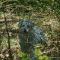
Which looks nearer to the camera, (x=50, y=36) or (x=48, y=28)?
(x=50, y=36)

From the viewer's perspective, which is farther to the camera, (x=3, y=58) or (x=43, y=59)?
(x=3, y=58)

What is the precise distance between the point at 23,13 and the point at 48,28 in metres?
0.80

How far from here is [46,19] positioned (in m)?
6.77

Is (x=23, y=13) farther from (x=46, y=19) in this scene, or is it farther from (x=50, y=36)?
(x=50, y=36)

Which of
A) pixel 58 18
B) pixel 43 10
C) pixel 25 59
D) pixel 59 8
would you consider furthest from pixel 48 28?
pixel 25 59

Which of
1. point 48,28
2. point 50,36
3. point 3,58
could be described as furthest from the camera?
point 48,28

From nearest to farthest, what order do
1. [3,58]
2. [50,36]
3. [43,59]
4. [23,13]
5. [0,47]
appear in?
[43,59]
[3,58]
[0,47]
[50,36]
[23,13]

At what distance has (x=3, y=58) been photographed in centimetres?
468

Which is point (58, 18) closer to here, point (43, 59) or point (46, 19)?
point (46, 19)

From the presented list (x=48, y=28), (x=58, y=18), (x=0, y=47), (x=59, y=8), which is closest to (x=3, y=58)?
(x=0, y=47)

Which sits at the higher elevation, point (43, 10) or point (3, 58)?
point (43, 10)

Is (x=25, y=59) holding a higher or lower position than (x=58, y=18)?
higher

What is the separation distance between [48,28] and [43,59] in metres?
5.22

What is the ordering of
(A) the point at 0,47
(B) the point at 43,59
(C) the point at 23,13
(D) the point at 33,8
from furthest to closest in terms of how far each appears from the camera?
(D) the point at 33,8 < (C) the point at 23,13 < (A) the point at 0,47 < (B) the point at 43,59
